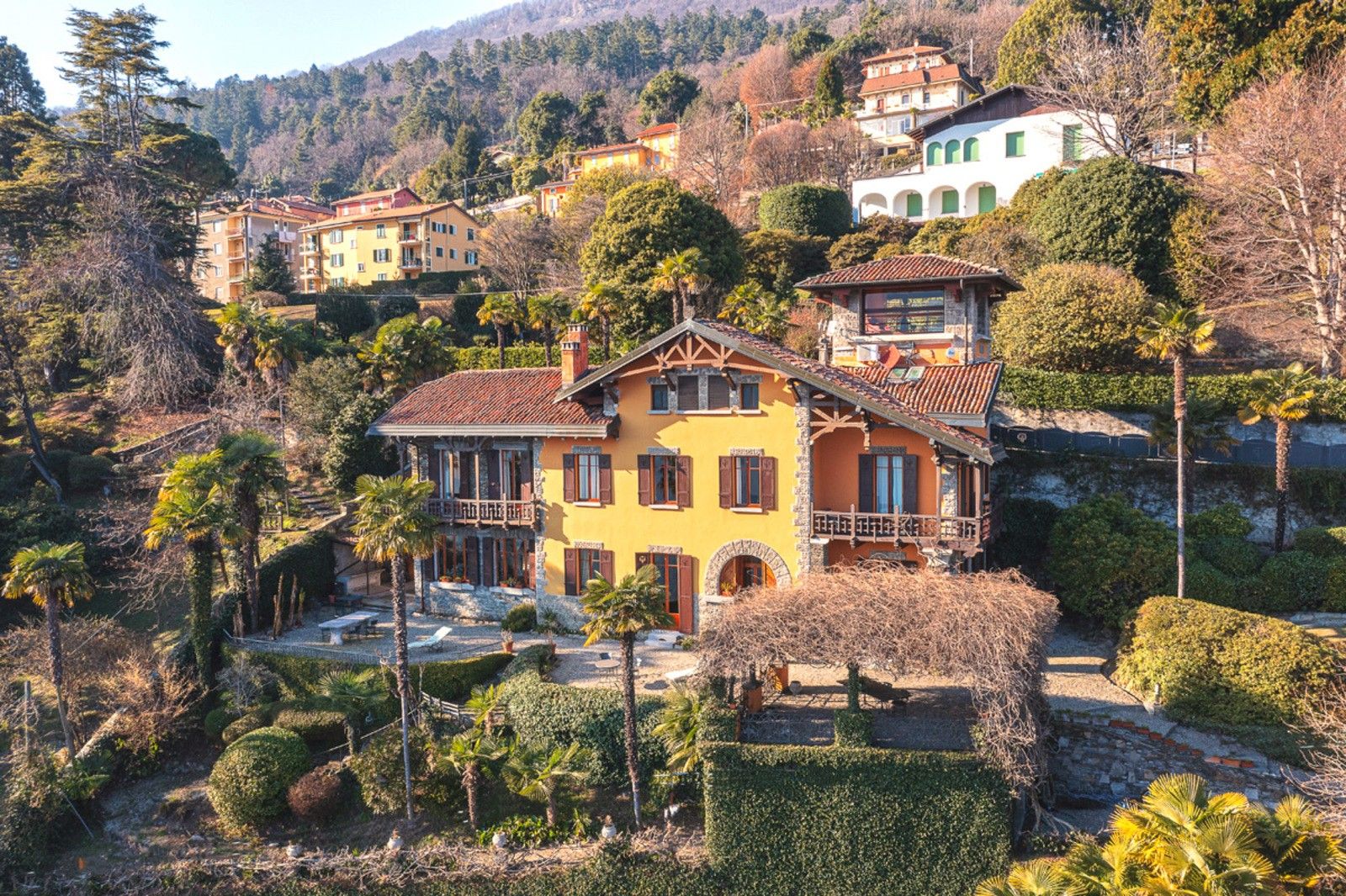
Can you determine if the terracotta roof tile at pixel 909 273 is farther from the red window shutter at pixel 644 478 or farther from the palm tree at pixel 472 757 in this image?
the palm tree at pixel 472 757

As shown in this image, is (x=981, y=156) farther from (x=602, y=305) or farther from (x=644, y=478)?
(x=644, y=478)

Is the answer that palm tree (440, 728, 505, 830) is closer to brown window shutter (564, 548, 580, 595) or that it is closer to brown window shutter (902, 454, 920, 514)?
brown window shutter (564, 548, 580, 595)

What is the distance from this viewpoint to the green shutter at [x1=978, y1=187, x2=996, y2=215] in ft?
183

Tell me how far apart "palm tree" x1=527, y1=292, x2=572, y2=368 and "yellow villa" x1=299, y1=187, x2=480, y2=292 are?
30098 millimetres

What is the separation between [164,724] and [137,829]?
2944mm

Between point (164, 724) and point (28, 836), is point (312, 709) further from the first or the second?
point (28, 836)

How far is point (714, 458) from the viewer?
1086 inches

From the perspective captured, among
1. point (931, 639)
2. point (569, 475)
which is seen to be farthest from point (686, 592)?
point (931, 639)

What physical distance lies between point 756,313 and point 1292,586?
70.6 feet

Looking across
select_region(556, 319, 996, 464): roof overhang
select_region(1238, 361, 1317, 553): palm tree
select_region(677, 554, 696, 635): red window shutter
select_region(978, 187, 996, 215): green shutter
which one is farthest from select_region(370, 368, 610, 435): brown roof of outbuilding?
select_region(978, 187, 996, 215): green shutter

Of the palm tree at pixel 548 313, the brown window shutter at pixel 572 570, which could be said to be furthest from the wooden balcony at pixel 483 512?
the palm tree at pixel 548 313

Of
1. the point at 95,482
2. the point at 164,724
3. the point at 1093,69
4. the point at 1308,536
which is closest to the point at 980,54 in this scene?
the point at 1093,69

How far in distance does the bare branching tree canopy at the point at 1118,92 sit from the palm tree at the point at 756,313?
2274cm

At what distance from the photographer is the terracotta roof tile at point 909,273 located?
102 feet
